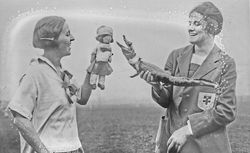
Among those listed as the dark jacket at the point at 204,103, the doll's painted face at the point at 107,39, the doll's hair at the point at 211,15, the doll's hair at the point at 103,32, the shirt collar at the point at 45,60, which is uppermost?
the doll's hair at the point at 211,15

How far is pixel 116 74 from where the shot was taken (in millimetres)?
1451

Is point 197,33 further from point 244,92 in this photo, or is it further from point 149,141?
point 149,141

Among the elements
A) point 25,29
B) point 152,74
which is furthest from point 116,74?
point 25,29

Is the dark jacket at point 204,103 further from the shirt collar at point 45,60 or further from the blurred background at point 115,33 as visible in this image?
the shirt collar at point 45,60

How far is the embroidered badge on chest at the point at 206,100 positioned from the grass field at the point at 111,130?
0.50 ft

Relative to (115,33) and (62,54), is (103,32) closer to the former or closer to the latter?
(115,33)

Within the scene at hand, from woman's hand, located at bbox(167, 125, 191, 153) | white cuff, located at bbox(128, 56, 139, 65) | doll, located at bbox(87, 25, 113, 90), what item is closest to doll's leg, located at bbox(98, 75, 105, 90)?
doll, located at bbox(87, 25, 113, 90)

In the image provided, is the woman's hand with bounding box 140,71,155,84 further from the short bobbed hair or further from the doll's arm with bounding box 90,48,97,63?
the short bobbed hair

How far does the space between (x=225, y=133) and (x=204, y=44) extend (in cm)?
30

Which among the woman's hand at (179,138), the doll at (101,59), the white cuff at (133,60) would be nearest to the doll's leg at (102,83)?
the doll at (101,59)

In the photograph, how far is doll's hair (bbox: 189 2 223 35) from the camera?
147 centimetres

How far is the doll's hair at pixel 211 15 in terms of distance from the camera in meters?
1.47

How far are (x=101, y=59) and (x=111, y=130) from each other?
235mm

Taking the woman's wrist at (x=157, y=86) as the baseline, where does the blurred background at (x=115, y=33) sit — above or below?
above
